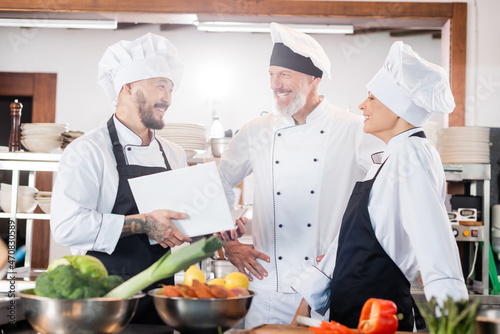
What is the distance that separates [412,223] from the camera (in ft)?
5.61

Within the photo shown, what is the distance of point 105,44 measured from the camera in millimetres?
5488

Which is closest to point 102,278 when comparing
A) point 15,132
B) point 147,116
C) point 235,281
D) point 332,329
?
point 235,281

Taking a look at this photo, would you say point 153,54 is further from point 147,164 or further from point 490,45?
point 490,45

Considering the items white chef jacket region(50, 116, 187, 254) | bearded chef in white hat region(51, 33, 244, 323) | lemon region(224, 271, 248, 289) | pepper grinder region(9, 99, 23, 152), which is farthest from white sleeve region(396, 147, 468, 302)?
pepper grinder region(9, 99, 23, 152)

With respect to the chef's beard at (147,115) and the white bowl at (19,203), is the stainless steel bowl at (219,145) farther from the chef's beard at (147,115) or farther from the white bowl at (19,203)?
the chef's beard at (147,115)

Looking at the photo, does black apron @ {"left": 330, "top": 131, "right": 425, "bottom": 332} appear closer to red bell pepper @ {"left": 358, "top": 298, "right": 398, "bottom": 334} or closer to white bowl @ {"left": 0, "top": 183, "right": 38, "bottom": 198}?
red bell pepper @ {"left": 358, "top": 298, "right": 398, "bottom": 334}

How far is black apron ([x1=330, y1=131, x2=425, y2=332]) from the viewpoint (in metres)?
1.83

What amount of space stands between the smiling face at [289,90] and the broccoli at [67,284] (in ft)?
4.81

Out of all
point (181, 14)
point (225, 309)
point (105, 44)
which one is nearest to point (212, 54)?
point (105, 44)

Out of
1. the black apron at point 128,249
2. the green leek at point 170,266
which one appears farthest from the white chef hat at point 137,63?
the green leek at point 170,266

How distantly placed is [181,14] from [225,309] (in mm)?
3020

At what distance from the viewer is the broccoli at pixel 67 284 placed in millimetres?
1230

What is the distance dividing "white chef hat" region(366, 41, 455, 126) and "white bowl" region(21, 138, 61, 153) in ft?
7.99

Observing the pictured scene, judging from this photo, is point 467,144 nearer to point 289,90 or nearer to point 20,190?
point 289,90
